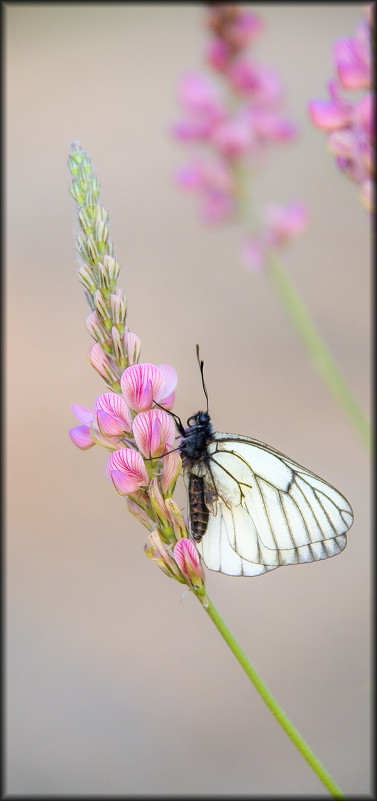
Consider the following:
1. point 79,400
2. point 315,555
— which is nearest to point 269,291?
point 79,400

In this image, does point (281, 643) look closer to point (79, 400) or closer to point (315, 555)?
point (79, 400)

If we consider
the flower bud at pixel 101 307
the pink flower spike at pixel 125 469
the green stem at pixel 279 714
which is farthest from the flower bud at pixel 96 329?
the green stem at pixel 279 714

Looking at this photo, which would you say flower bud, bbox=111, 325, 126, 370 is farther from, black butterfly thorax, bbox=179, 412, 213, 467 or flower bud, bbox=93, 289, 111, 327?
black butterfly thorax, bbox=179, 412, 213, 467

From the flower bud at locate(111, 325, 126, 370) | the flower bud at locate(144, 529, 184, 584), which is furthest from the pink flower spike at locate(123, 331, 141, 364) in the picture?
the flower bud at locate(144, 529, 184, 584)

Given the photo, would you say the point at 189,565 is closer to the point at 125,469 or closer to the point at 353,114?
the point at 125,469

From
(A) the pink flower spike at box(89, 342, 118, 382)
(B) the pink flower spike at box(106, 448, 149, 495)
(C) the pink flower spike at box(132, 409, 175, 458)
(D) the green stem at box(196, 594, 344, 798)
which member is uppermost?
(A) the pink flower spike at box(89, 342, 118, 382)
